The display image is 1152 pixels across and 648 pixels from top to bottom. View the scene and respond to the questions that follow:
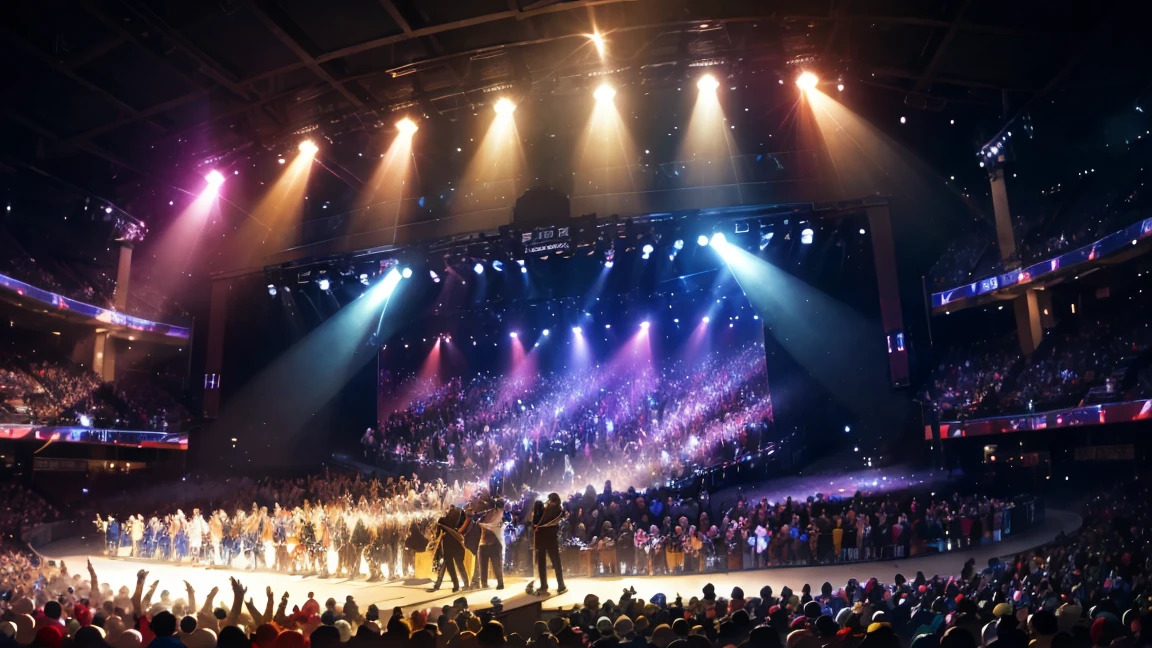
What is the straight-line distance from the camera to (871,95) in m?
18.5

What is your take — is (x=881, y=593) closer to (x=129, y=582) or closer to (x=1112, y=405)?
(x=1112, y=405)

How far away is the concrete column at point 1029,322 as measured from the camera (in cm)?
2228

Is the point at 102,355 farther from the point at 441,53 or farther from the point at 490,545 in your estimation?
the point at 490,545

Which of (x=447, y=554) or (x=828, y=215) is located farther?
(x=828, y=215)

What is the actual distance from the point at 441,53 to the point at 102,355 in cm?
2057

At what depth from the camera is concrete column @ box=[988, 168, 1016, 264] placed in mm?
21766

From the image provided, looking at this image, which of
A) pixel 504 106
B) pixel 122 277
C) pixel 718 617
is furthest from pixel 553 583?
pixel 122 277

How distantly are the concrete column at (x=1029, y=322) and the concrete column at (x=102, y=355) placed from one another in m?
30.4

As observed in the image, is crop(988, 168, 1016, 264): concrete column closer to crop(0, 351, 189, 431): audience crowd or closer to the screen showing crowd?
the screen showing crowd

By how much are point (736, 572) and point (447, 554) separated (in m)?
5.97

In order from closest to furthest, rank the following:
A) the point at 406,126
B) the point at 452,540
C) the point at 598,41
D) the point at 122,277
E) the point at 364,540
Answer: the point at 452,540 → the point at 364,540 → the point at 598,41 → the point at 406,126 → the point at 122,277

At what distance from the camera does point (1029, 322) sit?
2244 centimetres

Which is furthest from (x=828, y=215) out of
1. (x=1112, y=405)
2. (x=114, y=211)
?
(x=114, y=211)

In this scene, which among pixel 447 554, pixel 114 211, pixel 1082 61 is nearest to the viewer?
pixel 447 554
